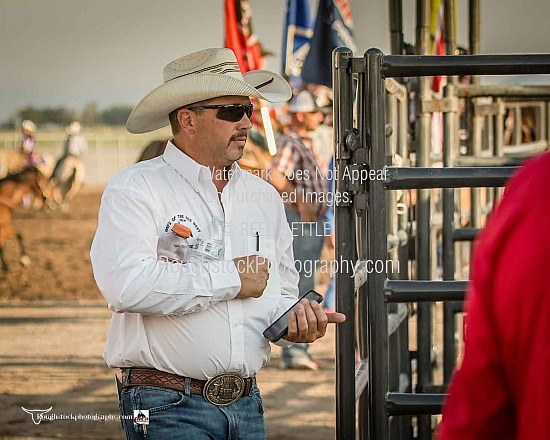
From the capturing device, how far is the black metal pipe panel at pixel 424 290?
2477mm

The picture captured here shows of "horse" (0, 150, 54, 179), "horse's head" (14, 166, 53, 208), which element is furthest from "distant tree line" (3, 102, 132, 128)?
"horse's head" (14, 166, 53, 208)

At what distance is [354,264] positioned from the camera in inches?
98.0

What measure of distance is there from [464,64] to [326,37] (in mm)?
4163

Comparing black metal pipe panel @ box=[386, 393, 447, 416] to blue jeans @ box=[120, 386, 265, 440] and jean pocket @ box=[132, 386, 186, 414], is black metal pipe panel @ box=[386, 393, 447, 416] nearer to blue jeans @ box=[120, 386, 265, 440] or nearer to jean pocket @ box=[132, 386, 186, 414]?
blue jeans @ box=[120, 386, 265, 440]

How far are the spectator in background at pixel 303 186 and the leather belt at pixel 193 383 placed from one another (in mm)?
735

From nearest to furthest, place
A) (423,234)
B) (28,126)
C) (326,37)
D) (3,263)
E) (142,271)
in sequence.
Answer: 1. (142,271)
2. (423,234)
3. (326,37)
4. (3,263)
5. (28,126)

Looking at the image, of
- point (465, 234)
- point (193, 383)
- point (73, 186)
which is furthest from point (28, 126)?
point (193, 383)

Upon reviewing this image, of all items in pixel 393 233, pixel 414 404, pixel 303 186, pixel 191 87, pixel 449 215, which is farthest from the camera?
pixel 303 186

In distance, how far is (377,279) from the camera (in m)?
2.51

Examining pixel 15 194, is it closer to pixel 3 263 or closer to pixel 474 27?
pixel 3 263

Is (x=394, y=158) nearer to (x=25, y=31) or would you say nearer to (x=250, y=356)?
(x=250, y=356)

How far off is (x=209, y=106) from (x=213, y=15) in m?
5.02

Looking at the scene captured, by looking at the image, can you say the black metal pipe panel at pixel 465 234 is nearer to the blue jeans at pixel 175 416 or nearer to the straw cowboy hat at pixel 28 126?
the blue jeans at pixel 175 416

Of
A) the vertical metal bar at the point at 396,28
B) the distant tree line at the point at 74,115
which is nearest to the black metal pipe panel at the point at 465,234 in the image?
the vertical metal bar at the point at 396,28
